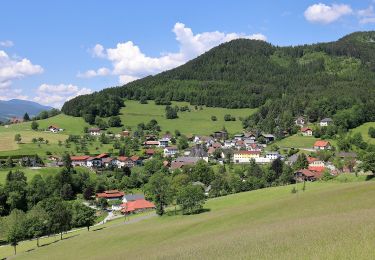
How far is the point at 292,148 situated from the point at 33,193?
88.2m

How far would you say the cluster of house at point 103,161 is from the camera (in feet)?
436

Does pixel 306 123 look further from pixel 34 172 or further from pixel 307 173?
pixel 34 172

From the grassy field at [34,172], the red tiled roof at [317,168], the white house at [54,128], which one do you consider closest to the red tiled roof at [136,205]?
the grassy field at [34,172]

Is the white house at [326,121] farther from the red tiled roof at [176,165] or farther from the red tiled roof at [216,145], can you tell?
the red tiled roof at [176,165]

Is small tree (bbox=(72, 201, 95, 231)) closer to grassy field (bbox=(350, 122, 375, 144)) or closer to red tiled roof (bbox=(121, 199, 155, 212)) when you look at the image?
red tiled roof (bbox=(121, 199, 155, 212))

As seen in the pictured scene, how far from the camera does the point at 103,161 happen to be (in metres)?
135

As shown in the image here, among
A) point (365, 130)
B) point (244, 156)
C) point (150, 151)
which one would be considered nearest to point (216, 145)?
point (244, 156)

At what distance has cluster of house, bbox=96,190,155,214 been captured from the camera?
86875mm

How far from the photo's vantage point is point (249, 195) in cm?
7388

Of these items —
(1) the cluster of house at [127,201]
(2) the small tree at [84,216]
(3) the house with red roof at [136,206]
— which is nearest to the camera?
(2) the small tree at [84,216]

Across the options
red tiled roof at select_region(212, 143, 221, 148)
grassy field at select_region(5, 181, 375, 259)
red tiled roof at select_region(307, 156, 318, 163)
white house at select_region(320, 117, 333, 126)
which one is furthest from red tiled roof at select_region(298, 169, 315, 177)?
white house at select_region(320, 117, 333, 126)

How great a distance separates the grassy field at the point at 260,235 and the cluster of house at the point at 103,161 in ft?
213

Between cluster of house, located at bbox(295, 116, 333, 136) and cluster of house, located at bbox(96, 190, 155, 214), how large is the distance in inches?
3395

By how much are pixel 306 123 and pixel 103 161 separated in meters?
94.3
